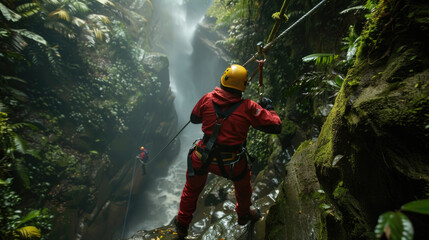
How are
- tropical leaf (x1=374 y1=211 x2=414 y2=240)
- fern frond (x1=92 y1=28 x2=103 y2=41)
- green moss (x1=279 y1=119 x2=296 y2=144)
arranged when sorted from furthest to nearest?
fern frond (x1=92 y1=28 x2=103 y2=41) → green moss (x1=279 y1=119 x2=296 y2=144) → tropical leaf (x1=374 y1=211 x2=414 y2=240)

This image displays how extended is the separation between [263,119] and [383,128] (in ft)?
4.92

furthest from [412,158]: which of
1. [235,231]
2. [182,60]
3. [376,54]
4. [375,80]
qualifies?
[182,60]

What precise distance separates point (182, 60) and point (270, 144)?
22437 mm

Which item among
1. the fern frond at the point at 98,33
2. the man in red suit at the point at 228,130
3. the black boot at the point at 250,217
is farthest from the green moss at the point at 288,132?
the fern frond at the point at 98,33

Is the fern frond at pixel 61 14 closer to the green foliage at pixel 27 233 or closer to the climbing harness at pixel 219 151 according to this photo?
the green foliage at pixel 27 233

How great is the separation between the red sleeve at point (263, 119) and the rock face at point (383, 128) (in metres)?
0.84

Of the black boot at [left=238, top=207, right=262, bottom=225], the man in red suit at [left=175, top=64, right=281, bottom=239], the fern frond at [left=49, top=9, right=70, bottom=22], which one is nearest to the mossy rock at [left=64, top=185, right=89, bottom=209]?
the man in red suit at [left=175, top=64, right=281, bottom=239]

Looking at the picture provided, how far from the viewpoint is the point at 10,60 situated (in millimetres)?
6137

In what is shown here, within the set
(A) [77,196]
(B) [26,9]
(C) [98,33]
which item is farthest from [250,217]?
(C) [98,33]

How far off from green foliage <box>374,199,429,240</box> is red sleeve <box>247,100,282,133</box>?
2.11 metres

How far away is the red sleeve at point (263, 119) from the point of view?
2.66 m

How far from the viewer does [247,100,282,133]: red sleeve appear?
2.66 meters

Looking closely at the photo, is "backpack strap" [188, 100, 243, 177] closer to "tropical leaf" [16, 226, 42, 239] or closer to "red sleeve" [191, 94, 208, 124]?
"red sleeve" [191, 94, 208, 124]

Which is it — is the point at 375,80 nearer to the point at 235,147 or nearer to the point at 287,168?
the point at 235,147
